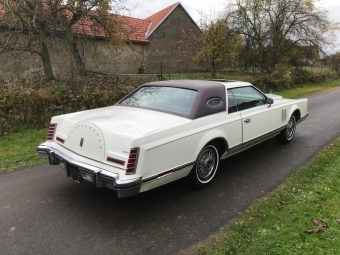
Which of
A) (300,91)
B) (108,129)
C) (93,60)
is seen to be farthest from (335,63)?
(108,129)

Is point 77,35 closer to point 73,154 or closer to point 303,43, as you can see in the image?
point 73,154

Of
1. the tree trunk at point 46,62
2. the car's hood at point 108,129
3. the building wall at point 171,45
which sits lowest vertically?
the car's hood at point 108,129

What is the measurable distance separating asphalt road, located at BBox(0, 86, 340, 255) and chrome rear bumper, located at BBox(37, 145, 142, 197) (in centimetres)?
46

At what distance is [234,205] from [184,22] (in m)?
23.8

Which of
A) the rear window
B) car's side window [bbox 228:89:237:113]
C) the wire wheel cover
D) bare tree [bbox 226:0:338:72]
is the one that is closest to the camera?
the rear window

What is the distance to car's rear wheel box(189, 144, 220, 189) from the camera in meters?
3.79

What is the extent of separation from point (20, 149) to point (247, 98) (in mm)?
4881

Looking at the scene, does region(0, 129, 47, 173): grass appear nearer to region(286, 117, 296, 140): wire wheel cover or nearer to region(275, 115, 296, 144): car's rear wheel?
region(275, 115, 296, 144): car's rear wheel

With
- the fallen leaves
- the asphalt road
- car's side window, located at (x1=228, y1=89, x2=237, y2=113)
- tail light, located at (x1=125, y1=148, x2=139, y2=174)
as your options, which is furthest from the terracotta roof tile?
the fallen leaves

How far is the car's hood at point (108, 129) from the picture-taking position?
3061 millimetres

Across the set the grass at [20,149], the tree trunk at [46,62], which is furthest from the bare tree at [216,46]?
the grass at [20,149]

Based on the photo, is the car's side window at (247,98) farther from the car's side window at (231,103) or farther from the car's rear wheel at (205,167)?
the car's rear wheel at (205,167)

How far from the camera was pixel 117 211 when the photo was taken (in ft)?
11.1

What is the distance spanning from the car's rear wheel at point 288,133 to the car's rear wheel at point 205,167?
2.48 meters
